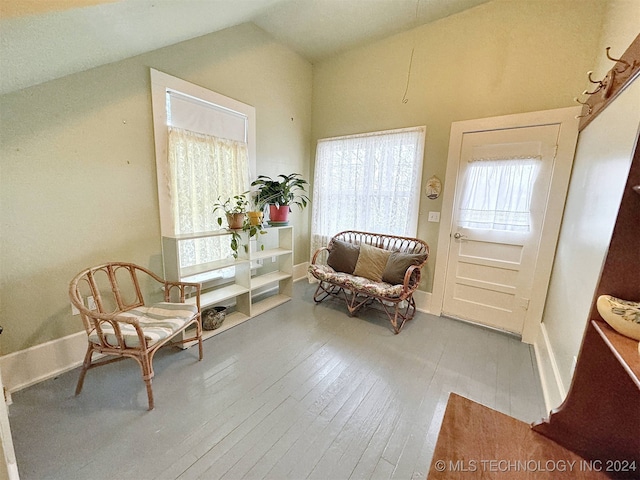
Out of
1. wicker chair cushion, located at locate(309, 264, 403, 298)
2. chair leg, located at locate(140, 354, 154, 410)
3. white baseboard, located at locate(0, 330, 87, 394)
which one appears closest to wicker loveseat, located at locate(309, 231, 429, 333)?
wicker chair cushion, located at locate(309, 264, 403, 298)

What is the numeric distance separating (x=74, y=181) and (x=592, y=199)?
3.36m

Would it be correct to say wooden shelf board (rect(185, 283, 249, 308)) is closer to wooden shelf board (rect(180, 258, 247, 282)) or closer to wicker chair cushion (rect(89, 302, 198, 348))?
wooden shelf board (rect(180, 258, 247, 282))

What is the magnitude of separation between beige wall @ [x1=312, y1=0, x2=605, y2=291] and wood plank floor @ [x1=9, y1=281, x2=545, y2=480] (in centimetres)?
120

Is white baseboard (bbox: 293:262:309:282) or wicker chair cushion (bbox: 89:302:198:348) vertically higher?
wicker chair cushion (bbox: 89:302:198:348)

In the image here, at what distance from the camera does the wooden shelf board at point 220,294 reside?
2.30 meters

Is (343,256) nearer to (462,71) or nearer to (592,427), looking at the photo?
(462,71)

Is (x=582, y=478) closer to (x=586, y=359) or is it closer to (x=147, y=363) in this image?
(x=586, y=359)

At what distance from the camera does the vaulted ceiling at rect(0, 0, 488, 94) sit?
3.40ft

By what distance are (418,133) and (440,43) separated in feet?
2.91

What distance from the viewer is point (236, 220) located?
8.09 ft

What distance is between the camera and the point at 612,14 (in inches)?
68.9

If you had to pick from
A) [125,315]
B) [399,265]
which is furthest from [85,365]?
[399,265]

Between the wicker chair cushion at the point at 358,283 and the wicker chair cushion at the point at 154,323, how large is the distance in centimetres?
142

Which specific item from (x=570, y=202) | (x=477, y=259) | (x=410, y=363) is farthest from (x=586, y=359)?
(x=477, y=259)
